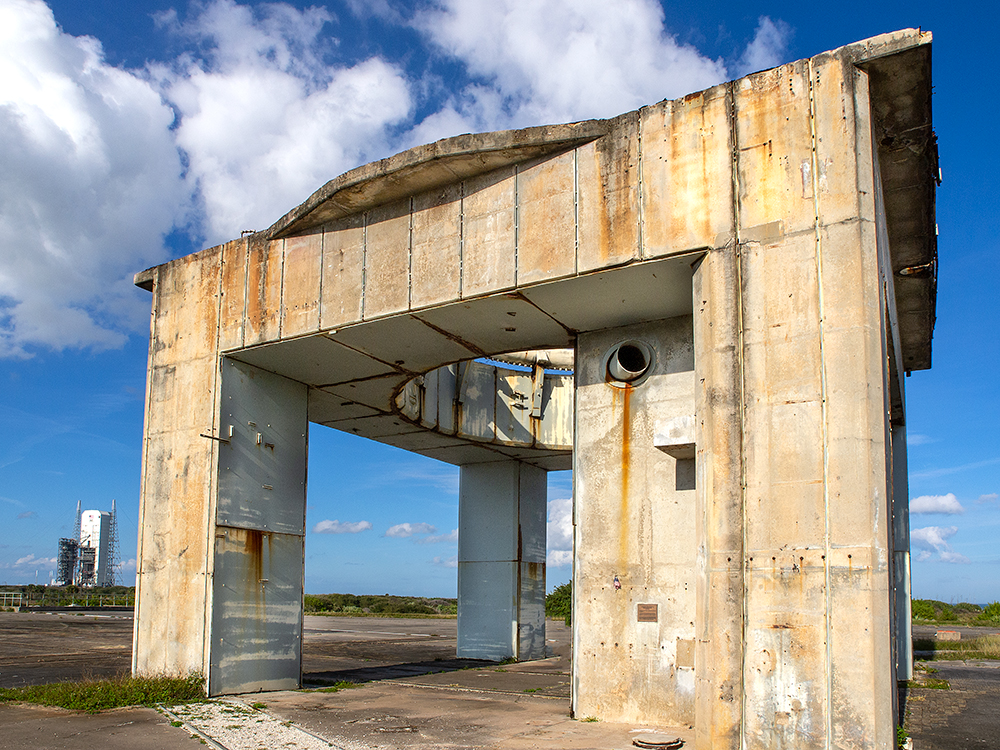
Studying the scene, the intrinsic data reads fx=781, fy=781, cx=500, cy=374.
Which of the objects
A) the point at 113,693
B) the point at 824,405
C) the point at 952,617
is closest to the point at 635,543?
the point at 824,405

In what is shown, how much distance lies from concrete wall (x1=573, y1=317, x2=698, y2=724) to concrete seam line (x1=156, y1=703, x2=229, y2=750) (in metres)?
4.90

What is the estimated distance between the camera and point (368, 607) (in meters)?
63.8

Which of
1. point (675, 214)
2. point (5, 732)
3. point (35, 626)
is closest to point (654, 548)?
point (675, 214)

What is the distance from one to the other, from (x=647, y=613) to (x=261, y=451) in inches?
298

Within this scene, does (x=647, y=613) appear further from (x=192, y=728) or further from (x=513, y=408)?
(x=513, y=408)

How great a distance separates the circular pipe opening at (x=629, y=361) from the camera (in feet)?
38.8

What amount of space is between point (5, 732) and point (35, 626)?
27921mm

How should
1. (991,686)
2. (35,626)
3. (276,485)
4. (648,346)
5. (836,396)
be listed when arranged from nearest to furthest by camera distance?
(836,396), (648,346), (276,485), (991,686), (35,626)

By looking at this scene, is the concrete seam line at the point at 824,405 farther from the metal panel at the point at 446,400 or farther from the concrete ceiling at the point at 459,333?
the metal panel at the point at 446,400

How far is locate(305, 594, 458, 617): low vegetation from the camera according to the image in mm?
56344

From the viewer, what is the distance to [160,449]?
14633mm

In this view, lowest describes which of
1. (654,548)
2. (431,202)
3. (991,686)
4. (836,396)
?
(991,686)

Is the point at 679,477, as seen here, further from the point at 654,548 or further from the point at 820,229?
the point at 820,229

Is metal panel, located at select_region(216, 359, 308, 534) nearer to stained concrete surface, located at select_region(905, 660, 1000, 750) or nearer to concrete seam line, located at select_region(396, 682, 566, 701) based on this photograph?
concrete seam line, located at select_region(396, 682, 566, 701)
